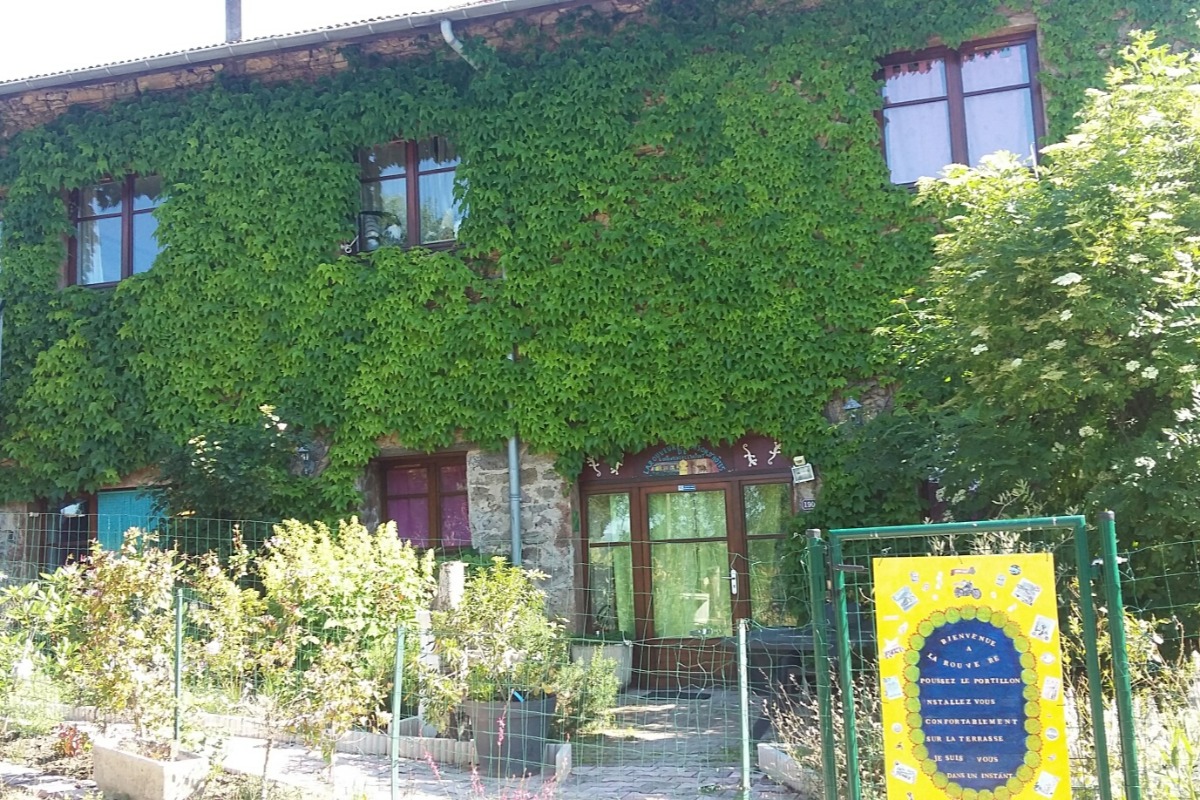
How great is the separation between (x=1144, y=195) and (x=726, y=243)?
161 inches

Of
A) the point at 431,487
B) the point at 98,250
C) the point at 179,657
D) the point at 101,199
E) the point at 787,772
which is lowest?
the point at 787,772

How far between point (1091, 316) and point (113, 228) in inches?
387

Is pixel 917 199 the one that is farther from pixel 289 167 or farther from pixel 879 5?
pixel 289 167

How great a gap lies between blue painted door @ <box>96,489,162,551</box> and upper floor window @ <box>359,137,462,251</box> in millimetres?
3426

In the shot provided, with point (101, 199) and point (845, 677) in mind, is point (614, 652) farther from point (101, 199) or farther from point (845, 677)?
Result: point (101, 199)

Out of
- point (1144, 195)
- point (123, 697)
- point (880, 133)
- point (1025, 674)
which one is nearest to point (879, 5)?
point (880, 133)

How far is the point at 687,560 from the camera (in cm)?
1004

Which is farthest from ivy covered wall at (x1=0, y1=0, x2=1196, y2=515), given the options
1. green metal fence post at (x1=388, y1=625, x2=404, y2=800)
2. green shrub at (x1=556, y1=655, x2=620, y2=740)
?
green metal fence post at (x1=388, y1=625, x2=404, y2=800)

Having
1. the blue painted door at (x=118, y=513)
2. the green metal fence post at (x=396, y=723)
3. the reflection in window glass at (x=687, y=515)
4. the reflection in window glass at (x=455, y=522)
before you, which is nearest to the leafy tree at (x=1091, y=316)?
the reflection in window glass at (x=687, y=515)

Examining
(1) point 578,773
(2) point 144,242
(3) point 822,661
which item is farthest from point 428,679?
Answer: (2) point 144,242

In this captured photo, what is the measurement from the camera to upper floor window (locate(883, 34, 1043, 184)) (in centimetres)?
970

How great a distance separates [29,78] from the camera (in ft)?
36.7

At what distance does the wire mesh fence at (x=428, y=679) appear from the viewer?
5.27 meters

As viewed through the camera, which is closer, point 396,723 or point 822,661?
point 822,661
